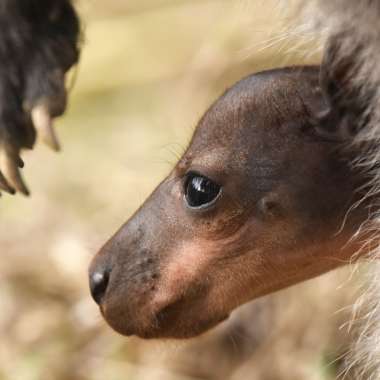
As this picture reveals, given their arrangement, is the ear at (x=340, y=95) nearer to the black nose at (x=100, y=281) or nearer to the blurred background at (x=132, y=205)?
the blurred background at (x=132, y=205)

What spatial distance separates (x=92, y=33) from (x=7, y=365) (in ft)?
9.32

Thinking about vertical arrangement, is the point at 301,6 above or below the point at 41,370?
above

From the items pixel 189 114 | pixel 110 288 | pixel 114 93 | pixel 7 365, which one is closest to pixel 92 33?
pixel 114 93

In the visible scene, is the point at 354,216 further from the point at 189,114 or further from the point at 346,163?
the point at 189,114

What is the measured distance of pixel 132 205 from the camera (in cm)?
446

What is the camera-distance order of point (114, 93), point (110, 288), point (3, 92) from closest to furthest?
point (3, 92)
point (110, 288)
point (114, 93)

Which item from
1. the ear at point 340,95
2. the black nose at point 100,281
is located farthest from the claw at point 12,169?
the ear at point 340,95

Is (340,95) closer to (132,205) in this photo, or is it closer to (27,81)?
(27,81)

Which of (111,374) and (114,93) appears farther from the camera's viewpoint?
(114,93)

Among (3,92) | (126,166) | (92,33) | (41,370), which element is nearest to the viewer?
(3,92)

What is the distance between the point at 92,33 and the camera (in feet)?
20.4

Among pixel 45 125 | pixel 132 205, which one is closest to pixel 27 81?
pixel 45 125

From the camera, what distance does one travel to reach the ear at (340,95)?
2.33 metres

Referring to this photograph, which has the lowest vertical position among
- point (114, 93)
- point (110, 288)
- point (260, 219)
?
point (114, 93)
